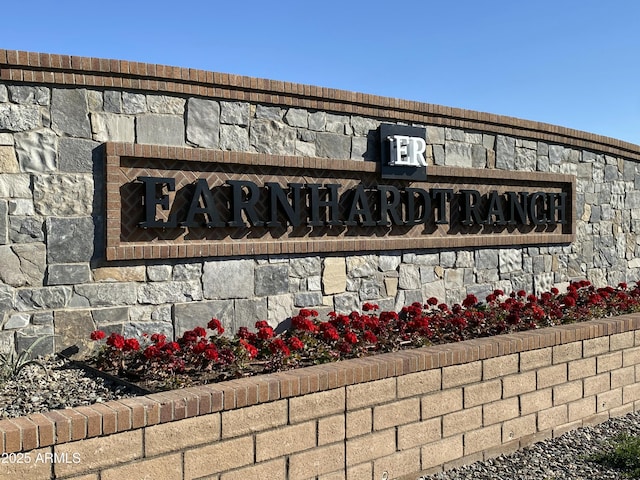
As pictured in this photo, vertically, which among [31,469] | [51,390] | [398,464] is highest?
[51,390]

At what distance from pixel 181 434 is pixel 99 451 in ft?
1.73

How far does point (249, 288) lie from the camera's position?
302 inches

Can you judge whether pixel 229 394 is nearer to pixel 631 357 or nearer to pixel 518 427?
pixel 518 427

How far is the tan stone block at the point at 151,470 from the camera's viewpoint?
4.22 meters

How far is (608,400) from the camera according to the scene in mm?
7355

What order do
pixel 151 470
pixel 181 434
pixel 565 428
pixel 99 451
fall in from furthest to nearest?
pixel 565 428, pixel 181 434, pixel 151 470, pixel 99 451

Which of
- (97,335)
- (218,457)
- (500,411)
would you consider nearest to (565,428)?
(500,411)

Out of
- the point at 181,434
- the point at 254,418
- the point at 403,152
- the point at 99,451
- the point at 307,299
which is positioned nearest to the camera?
the point at 99,451

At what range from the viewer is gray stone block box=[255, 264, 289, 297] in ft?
25.4

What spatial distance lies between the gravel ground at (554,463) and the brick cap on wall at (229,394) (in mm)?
895

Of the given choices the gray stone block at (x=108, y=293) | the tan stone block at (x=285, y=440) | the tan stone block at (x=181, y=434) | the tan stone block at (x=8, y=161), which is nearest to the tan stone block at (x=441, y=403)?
the tan stone block at (x=285, y=440)

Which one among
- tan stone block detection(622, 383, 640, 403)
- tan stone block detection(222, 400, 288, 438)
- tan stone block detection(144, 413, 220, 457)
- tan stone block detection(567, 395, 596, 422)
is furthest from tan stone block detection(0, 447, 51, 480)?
tan stone block detection(622, 383, 640, 403)

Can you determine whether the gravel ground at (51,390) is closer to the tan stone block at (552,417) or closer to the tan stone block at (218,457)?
the tan stone block at (218,457)

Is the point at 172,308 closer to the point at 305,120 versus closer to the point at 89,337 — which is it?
the point at 89,337
